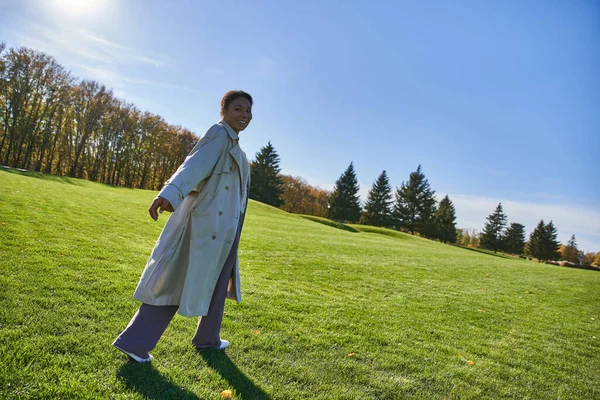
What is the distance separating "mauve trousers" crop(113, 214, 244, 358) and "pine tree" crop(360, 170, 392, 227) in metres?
57.2

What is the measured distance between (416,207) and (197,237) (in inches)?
2365

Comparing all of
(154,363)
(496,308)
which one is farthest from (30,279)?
(496,308)

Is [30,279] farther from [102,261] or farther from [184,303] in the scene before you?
[184,303]

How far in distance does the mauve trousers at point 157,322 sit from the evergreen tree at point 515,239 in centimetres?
7163

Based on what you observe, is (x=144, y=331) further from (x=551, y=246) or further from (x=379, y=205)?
(x=551, y=246)

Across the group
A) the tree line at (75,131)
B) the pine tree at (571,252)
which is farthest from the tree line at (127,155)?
the pine tree at (571,252)

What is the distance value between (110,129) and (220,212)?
52.2 meters

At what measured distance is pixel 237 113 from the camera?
9.67ft

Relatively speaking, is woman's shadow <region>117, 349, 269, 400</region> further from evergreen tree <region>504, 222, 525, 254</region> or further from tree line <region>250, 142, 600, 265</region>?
evergreen tree <region>504, 222, 525, 254</region>

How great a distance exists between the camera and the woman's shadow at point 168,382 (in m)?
2.36

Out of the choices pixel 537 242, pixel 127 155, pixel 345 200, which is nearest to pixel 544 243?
pixel 537 242

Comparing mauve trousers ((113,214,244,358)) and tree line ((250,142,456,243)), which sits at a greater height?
tree line ((250,142,456,243))

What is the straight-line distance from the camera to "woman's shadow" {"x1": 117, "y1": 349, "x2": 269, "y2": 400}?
2.36 meters

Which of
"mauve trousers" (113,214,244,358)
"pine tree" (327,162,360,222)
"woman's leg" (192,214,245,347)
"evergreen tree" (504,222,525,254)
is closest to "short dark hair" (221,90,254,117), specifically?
"woman's leg" (192,214,245,347)
